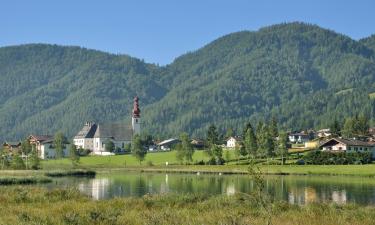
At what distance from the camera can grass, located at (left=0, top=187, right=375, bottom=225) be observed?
92.2 feet

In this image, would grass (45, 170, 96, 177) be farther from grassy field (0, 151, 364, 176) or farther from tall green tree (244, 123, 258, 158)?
tall green tree (244, 123, 258, 158)

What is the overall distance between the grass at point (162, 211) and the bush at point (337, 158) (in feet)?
283

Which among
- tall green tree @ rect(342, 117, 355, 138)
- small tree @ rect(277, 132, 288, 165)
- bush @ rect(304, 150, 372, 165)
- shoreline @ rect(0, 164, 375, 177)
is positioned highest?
tall green tree @ rect(342, 117, 355, 138)

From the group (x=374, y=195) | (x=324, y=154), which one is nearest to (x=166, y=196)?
(x=374, y=195)

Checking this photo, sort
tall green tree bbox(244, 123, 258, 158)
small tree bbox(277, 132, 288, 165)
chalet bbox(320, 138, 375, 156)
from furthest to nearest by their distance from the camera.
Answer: chalet bbox(320, 138, 375, 156)
tall green tree bbox(244, 123, 258, 158)
small tree bbox(277, 132, 288, 165)

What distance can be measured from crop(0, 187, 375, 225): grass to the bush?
283 ft

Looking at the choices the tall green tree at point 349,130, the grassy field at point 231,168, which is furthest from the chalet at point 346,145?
the tall green tree at point 349,130

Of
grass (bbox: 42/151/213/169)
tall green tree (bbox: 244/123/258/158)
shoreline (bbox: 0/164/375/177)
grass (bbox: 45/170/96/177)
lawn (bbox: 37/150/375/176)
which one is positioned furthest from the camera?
grass (bbox: 42/151/213/169)

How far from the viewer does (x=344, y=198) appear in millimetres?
58062

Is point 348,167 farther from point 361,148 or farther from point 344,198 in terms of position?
point 344,198

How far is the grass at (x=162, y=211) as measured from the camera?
2809 cm

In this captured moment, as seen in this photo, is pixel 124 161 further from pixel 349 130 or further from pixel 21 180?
pixel 21 180

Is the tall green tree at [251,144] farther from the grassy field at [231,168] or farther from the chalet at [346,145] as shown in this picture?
the chalet at [346,145]

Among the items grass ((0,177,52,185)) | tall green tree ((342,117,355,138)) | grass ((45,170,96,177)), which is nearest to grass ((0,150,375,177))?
grass ((45,170,96,177))
